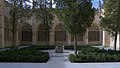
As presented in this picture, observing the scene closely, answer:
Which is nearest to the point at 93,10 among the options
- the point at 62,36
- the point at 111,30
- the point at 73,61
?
the point at 111,30

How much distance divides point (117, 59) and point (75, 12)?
214 inches

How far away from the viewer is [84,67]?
17.3 m

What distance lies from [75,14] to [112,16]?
435 centimetres

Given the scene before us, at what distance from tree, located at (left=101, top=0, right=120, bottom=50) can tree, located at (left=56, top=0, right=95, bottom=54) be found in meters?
2.88

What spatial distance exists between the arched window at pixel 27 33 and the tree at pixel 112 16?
3056cm

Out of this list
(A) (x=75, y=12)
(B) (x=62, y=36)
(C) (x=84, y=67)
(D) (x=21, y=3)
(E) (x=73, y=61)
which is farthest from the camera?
(B) (x=62, y=36)

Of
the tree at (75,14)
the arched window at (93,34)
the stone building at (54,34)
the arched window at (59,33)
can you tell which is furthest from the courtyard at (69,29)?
the arched window at (59,33)

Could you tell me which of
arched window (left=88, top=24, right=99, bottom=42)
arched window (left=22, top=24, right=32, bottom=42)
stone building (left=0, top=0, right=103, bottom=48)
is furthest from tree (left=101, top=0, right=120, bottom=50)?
arched window (left=22, top=24, right=32, bottom=42)

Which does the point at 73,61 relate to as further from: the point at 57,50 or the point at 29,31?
the point at 29,31

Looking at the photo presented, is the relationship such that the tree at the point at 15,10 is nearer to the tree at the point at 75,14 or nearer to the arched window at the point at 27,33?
the tree at the point at 75,14

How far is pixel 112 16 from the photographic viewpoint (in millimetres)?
26438

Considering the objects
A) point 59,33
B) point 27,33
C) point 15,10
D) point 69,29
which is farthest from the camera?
point 27,33

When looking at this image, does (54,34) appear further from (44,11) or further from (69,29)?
(69,29)

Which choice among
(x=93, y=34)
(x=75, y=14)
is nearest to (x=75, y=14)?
(x=75, y=14)
